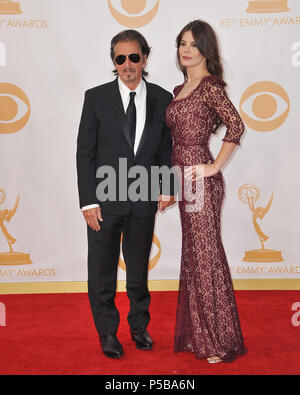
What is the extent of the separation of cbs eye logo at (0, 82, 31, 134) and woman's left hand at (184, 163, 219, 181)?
1.91 m

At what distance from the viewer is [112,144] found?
275cm

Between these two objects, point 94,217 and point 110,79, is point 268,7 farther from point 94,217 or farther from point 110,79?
point 94,217

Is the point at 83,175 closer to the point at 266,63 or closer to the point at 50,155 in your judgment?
the point at 50,155

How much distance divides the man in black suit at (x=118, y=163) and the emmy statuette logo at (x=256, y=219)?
54.1 inches

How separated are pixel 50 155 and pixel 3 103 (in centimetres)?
59

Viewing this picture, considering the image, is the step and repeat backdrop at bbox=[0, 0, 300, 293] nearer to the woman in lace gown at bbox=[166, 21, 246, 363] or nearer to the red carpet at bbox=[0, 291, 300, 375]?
the red carpet at bbox=[0, 291, 300, 375]

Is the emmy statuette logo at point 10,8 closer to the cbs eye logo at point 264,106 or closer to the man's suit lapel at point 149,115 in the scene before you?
the man's suit lapel at point 149,115

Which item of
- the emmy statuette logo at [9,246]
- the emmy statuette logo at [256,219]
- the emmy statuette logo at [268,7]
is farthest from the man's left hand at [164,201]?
the emmy statuette logo at [268,7]

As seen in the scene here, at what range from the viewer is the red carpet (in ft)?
8.62

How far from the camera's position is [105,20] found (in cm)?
391

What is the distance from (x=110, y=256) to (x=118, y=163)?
0.56 m

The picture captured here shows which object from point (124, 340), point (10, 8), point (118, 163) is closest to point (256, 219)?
point (124, 340)

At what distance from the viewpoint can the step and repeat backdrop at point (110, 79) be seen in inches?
154

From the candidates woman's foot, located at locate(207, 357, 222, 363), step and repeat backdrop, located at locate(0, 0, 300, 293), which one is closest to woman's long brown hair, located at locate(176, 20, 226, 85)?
step and repeat backdrop, located at locate(0, 0, 300, 293)
